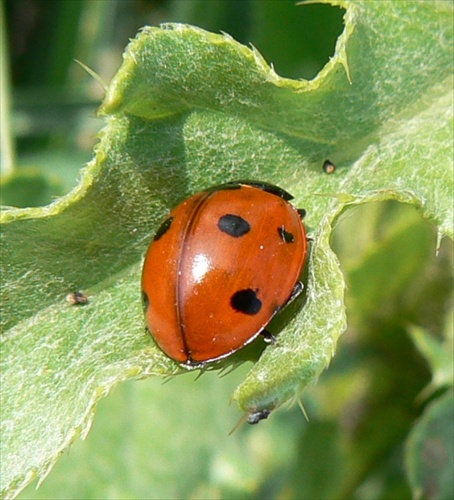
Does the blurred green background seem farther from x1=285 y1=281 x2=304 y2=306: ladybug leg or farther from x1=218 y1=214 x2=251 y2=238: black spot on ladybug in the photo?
x1=285 y1=281 x2=304 y2=306: ladybug leg

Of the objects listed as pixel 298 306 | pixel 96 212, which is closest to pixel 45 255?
pixel 96 212

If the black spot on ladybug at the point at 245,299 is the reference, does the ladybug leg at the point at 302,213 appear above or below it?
above

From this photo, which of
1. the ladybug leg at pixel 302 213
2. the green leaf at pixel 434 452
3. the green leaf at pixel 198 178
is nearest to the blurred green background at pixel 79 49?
the green leaf at pixel 198 178

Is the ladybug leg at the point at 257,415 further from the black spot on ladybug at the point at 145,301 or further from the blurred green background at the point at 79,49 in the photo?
the blurred green background at the point at 79,49

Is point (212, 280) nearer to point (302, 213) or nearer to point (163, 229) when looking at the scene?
point (163, 229)

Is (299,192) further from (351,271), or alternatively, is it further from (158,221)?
(351,271)

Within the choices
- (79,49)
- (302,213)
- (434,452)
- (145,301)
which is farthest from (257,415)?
(79,49)

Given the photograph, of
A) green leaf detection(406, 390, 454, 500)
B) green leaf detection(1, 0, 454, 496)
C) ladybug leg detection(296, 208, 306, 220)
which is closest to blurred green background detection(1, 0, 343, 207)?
green leaf detection(1, 0, 454, 496)

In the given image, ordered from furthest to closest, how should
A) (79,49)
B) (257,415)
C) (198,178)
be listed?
(79,49) < (198,178) < (257,415)
